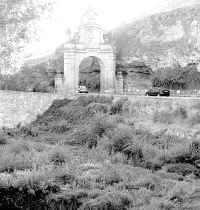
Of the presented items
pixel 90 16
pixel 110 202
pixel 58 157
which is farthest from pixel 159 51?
pixel 110 202

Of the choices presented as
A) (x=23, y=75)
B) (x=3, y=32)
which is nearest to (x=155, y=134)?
(x=3, y=32)

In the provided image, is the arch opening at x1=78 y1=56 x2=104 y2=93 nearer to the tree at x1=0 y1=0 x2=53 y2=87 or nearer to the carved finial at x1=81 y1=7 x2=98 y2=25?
the carved finial at x1=81 y1=7 x2=98 y2=25

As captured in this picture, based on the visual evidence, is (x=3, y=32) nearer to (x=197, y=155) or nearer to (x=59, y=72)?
(x=59, y=72)

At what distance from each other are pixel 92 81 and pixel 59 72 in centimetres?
422

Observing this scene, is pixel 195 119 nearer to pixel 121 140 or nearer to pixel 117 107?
pixel 121 140

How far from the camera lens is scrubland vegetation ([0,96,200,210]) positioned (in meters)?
17.4

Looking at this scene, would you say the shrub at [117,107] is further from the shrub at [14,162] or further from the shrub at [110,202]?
the shrub at [110,202]

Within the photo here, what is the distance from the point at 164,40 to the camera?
43.6m

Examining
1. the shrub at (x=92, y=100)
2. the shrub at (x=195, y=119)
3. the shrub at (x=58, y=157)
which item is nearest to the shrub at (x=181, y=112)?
the shrub at (x=195, y=119)

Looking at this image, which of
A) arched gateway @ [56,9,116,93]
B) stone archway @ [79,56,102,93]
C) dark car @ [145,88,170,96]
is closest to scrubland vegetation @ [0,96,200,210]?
dark car @ [145,88,170,96]

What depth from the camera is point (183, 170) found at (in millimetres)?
21234

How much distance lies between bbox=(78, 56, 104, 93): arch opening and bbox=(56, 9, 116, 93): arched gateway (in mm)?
2091

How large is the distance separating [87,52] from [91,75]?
18.9ft

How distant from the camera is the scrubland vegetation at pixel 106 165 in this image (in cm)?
1742
